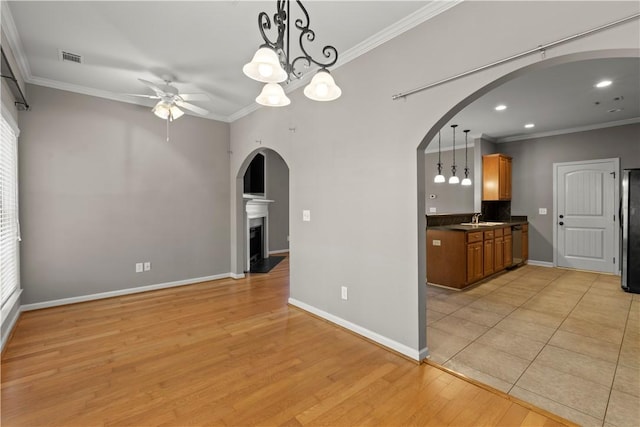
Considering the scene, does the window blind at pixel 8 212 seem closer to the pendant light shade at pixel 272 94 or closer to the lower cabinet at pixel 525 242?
the pendant light shade at pixel 272 94

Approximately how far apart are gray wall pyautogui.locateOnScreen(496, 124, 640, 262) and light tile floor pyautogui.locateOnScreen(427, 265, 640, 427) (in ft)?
6.19


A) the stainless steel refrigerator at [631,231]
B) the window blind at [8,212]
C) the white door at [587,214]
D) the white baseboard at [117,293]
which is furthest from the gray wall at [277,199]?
the stainless steel refrigerator at [631,231]

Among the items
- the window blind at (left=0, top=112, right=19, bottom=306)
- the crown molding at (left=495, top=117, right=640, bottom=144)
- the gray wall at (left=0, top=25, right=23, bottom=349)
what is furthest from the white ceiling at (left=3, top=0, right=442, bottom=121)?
the crown molding at (left=495, top=117, right=640, bottom=144)

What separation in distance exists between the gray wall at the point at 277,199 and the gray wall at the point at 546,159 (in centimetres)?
557

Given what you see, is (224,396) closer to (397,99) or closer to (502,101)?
(397,99)

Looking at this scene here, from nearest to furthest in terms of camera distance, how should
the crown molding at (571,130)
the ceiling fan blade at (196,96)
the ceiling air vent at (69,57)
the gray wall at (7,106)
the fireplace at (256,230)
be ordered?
1. the gray wall at (7,106)
2. the ceiling air vent at (69,57)
3. the ceiling fan blade at (196,96)
4. the crown molding at (571,130)
5. the fireplace at (256,230)

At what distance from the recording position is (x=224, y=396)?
6.75ft

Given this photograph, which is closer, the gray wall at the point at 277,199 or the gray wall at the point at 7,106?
the gray wall at the point at 7,106

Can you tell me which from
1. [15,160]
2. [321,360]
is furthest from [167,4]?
[321,360]

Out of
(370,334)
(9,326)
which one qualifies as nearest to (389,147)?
(370,334)

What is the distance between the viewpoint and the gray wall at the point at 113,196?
3783 millimetres

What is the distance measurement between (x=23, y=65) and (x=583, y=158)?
8964 millimetres

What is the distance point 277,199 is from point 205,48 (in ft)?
17.6

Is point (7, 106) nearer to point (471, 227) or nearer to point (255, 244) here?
point (255, 244)
